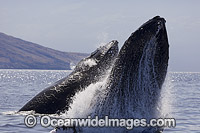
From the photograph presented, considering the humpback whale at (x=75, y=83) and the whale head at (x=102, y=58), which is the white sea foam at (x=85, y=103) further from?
the whale head at (x=102, y=58)

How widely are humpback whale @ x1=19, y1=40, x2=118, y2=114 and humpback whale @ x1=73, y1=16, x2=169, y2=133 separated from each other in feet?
8.63

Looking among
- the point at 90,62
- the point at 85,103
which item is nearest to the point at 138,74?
the point at 85,103

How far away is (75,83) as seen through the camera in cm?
1161

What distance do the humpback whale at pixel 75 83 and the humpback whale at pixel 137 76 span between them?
8.63 ft

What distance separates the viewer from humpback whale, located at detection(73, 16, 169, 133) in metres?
8.38

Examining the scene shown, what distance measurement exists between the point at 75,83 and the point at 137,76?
352 cm

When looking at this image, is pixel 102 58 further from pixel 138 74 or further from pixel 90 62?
pixel 138 74

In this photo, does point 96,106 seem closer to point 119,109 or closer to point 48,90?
point 119,109

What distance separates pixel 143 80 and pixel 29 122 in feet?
17.5

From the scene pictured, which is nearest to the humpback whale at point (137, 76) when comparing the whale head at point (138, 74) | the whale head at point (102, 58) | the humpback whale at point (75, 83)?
the whale head at point (138, 74)

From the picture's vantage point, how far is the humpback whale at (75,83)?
1137cm

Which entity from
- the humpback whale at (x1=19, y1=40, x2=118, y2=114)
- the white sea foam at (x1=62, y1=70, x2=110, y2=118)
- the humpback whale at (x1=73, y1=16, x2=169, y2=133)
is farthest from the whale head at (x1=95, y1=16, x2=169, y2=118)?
the humpback whale at (x1=19, y1=40, x2=118, y2=114)

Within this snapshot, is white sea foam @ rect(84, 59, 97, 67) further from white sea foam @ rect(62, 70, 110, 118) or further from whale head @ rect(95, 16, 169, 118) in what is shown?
whale head @ rect(95, 16, 169, 118)

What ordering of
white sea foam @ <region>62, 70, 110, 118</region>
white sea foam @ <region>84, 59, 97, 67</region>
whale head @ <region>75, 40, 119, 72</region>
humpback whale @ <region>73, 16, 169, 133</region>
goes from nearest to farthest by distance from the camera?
humpback whale @ <region>73, 16, 169, 133</region> < white sea foam @ <region>62, 70, 110, 118</region> < whale head @ <region>75, 40, 119, 72</region> < white sea foam @ <region>84, 59, 97, 67</region>
